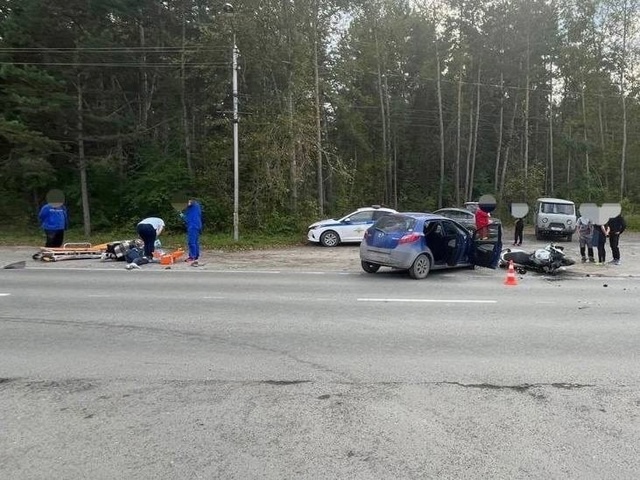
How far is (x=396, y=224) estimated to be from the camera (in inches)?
485

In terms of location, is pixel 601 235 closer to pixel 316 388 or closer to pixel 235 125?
pixel 235 125

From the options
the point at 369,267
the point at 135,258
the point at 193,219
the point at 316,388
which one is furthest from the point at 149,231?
the point at 316,388

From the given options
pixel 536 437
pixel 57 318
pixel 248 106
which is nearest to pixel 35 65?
pixel 248 106

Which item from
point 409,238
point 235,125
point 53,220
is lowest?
point 409,238

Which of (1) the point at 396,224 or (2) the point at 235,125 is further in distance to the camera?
(2) the point at 235,125

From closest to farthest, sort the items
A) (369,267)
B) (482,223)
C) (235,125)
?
(369,267), (482,223), (235,125)

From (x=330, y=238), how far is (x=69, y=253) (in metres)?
9.19

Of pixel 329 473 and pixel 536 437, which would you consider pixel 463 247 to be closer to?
pixel 536 437

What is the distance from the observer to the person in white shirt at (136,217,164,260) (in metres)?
14.2

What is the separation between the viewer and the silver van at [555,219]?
23359 mm

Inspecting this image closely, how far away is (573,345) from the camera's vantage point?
657 centimetres

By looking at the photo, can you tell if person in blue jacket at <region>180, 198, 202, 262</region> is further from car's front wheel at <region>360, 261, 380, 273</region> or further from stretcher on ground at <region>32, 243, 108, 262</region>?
car's front wheel at <region>360, 261, 380, 273</region>

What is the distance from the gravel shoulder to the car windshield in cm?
327

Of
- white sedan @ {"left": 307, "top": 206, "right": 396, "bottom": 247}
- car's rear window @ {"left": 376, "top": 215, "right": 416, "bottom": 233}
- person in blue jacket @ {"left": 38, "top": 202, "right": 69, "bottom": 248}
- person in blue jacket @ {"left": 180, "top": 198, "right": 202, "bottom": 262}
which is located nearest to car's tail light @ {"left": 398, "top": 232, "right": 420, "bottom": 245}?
car's rear window @ {"left": 376, "top": 215, "right": 416, "bottom": 233}
